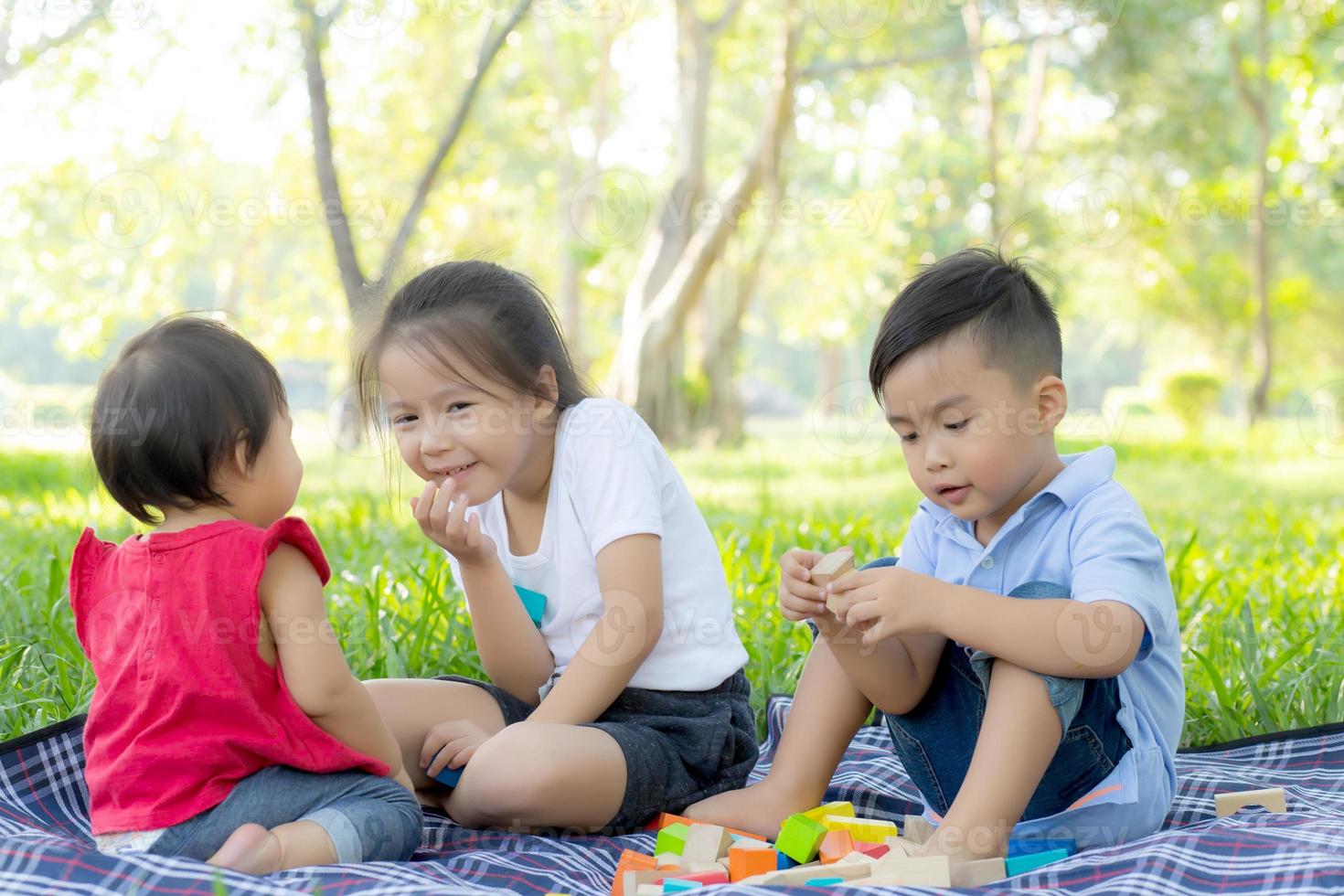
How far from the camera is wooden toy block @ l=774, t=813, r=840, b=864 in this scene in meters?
1.63

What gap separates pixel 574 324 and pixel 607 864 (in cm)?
1499

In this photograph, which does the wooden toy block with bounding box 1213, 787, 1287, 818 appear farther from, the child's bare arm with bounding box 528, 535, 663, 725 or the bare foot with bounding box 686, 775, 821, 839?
the child's bare arm with bounding box 528, 535, 663, 725

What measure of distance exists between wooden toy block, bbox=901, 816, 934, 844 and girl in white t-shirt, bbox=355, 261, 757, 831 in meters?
0.35

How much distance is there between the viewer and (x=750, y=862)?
1635mm

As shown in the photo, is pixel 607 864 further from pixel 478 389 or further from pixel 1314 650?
pixel 1314 650

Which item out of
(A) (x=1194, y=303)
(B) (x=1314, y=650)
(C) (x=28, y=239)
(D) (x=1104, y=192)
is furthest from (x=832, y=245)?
(B) (x=1314, y=650)

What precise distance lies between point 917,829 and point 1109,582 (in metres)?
0.46

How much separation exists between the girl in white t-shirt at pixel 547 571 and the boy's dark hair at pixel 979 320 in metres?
0.48

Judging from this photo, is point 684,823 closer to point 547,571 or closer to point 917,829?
point 917,829

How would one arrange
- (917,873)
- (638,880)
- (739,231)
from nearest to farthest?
(917,873)
(638,880)
(739,231)

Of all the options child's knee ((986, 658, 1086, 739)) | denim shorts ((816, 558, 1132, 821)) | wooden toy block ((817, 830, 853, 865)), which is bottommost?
wooden toy block ((817, 830, 853, 865))

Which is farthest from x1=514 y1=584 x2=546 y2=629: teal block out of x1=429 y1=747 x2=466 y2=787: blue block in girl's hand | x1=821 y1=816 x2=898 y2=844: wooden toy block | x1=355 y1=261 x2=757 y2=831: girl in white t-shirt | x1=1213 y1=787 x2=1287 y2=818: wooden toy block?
x1=1213 y1=787 x2=1287 y2=818: wooden toy block

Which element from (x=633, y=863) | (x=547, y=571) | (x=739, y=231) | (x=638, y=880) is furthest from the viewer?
(x=739, y=231)

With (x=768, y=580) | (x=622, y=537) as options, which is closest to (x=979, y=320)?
(x=622, y=537)
